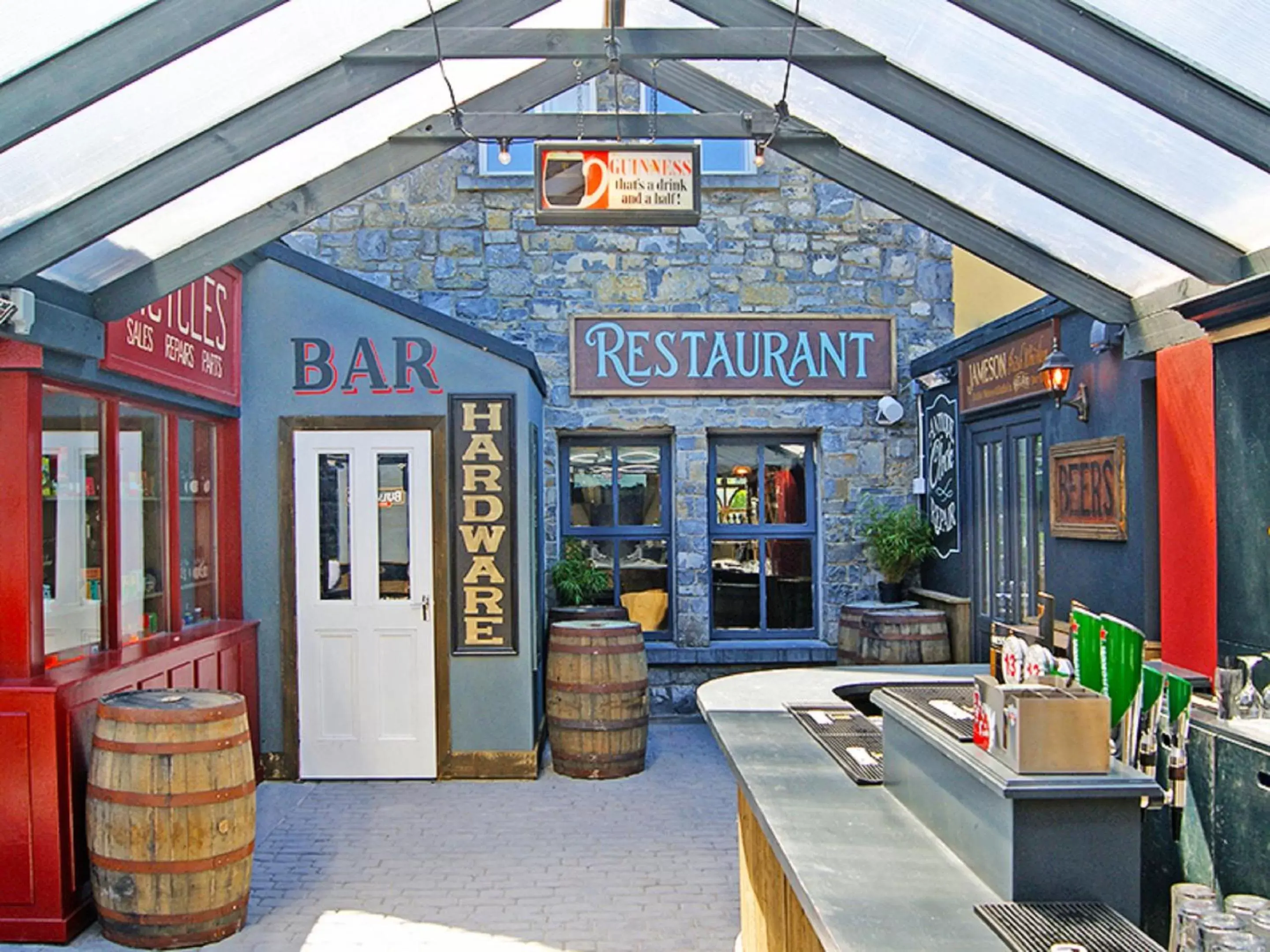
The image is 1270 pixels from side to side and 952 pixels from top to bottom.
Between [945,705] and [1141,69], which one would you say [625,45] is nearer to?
[1141,69]

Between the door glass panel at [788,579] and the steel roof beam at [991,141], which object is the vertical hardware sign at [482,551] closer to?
the door glass panel at [788,579]

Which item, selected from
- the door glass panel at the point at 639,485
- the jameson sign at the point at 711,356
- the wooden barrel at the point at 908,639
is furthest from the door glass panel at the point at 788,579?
the wooden barrel at the point at 908,639

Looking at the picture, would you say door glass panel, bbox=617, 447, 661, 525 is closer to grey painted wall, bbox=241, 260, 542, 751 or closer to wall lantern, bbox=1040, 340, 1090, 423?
grey painted wall, bbox=241, 260, 542, 751

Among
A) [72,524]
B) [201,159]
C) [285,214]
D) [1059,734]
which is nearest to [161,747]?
[72,524]

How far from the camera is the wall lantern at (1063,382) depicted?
227 inches

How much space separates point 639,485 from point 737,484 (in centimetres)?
72

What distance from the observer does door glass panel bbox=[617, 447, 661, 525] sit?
841 centimetres

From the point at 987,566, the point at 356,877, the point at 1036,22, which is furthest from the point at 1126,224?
the point at 356,877

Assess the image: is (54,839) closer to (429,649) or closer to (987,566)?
(429,649)

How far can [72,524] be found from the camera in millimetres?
4914

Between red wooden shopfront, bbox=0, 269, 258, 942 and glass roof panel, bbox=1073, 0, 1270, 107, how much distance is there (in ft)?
13.0

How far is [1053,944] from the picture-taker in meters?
1.98

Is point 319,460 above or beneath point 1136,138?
beneath

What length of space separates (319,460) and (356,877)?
252 cm
